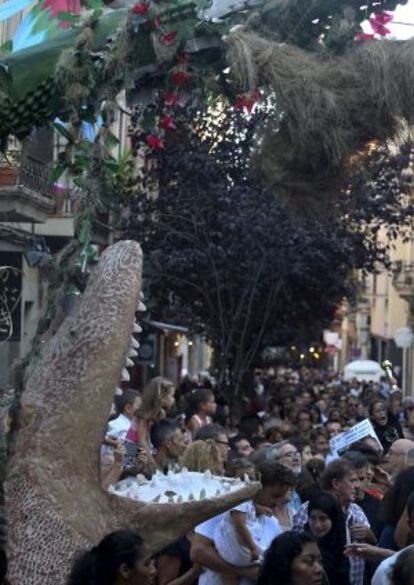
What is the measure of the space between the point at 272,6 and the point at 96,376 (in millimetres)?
1797

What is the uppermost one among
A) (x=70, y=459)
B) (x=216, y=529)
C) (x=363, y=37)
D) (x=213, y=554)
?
(x=363, y=37)

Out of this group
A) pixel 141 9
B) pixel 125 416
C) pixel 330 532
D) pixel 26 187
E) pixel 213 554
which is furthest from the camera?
pixel 26 187

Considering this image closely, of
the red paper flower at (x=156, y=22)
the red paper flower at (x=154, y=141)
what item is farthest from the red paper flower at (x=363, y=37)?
the red paper flower at (x=154, y=141)

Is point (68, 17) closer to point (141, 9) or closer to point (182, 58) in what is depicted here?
point (141, 9)

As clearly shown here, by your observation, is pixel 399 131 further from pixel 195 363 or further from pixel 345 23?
pixel 195 363

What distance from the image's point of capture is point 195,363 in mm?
60188

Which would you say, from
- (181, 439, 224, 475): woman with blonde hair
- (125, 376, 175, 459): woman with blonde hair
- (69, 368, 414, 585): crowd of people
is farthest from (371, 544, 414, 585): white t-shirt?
(125, 376, 175, 459): woman with blonde hair

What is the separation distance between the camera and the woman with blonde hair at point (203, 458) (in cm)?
788

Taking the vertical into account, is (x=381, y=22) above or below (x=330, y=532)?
above

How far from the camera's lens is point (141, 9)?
19.9 feet

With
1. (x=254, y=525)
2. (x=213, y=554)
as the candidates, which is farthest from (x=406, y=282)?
(x=213, y=554)

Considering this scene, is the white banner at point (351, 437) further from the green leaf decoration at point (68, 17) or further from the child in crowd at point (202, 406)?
the green leaf decoration at point (68, 17)

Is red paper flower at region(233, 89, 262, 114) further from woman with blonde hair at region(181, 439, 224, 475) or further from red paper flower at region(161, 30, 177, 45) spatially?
woman with blonde hair at region(181, 439, 224, 475)

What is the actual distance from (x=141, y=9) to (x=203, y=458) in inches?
112
